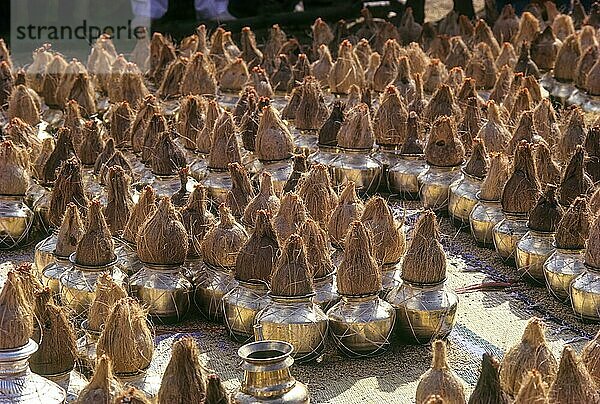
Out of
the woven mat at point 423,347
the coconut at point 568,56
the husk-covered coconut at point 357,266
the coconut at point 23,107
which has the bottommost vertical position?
the woven mat at point 423,347

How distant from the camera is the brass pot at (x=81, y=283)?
3.53 meters

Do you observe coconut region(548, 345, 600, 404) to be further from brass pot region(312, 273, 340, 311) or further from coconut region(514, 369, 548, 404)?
brass pot region(312, 273, 340, 311)

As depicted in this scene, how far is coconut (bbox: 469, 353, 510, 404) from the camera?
2.42 m

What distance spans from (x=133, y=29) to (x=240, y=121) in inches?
142

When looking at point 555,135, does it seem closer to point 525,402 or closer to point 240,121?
point 240,121

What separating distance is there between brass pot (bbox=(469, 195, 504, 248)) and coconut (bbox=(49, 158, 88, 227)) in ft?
4.99

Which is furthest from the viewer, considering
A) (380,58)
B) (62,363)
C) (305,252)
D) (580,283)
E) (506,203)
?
(380,58)

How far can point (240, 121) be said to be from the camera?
4941 millimetres

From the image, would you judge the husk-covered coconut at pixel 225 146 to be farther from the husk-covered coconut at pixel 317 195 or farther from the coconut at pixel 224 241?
the coconut at pixel 224 241

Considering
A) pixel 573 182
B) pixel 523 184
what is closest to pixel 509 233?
pixel 523 184

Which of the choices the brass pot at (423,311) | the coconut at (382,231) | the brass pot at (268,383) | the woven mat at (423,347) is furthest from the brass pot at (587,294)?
the brass pot at (268,383)

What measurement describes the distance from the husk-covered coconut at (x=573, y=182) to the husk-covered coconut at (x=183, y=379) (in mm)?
1875

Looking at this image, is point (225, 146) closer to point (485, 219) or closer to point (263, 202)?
point (263, 202)

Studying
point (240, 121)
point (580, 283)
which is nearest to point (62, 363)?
point (580, 283)
